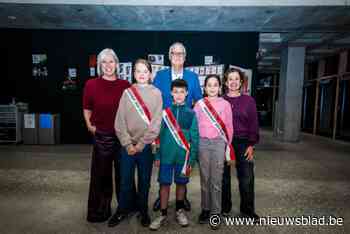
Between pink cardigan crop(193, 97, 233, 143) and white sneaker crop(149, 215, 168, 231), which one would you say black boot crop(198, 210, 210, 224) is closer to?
white sneaker crop(149, 215, 168, 231)

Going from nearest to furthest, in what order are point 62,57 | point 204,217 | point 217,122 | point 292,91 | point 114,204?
point 217,122
point 204,217
point 114,204
point 62,57
point 292,91

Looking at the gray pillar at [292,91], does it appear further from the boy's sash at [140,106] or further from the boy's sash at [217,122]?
the boy's sash at [140,106]

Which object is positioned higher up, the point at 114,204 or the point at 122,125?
the point at 122,125

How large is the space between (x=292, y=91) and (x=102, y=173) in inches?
275

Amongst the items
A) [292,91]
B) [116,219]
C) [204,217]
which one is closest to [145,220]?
[116,219]

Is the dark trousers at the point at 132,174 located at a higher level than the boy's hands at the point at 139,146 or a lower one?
lower

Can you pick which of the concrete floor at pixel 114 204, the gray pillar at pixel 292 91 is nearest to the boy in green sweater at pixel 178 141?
the concrete floor at pixel 114 204

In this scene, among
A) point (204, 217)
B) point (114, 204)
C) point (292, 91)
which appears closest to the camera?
point (204, 217)

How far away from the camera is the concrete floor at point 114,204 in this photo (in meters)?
2.03

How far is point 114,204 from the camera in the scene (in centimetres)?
246

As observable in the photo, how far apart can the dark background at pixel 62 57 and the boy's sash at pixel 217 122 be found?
3.82 metres

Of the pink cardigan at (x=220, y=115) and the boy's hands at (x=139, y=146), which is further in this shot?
the pink cardigan at (x=220, y=115)

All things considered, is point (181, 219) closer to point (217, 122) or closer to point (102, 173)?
point (102, 173)

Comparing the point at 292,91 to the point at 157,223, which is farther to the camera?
the point at 292,91
